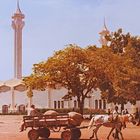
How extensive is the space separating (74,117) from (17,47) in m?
94.3

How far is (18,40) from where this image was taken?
378 ft

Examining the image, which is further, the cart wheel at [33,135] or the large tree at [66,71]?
the large tree at [66,71]

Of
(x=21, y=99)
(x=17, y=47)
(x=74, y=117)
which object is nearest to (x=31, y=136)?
(x=74, y=117)

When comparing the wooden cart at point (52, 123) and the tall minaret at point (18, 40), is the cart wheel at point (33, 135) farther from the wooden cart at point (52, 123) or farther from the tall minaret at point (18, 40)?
the tall minaret at point (18, 40)

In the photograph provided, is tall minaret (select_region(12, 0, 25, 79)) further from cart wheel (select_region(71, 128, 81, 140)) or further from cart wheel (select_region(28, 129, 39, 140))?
cart wheel (select_region(28, 129, 39, 140))

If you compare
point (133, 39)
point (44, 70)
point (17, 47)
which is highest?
point (17, 47)

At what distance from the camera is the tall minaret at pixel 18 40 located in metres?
112

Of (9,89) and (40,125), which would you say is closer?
(40,125)

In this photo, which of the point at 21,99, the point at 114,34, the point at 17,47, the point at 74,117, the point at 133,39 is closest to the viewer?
the point at 74,117

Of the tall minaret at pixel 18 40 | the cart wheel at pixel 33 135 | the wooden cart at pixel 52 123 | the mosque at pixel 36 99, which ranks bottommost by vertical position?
the cart wheel at pixel 33 135

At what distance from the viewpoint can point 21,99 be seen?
81.1 m

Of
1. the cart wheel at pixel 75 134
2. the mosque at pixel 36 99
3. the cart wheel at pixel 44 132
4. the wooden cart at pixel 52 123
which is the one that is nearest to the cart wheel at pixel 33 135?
the wooden cart at pixel 52 123

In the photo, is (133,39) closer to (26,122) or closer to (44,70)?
(44,70)

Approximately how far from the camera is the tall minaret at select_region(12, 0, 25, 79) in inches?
4417
